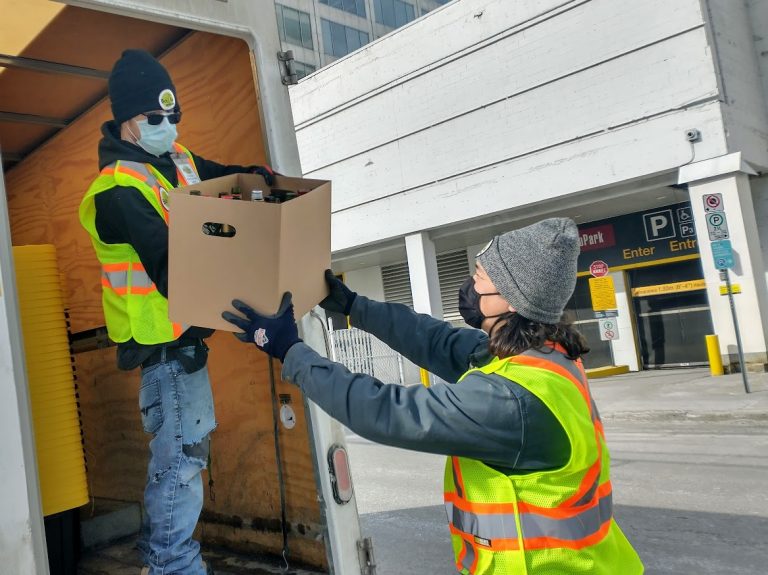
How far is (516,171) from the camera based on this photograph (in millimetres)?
16344

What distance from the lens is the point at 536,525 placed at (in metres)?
1.72

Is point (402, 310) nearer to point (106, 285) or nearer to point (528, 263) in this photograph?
point (528, 263)

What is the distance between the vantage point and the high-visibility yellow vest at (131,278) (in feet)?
8.93

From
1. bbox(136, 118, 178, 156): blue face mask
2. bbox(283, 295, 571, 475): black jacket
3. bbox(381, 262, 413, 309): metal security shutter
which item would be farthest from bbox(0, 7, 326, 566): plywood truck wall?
bbox(381, 262, 413, 309): metal security shutter

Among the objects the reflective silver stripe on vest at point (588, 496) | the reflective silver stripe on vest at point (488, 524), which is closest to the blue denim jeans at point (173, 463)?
the reflective silver stripe on vest at point (488, 524)

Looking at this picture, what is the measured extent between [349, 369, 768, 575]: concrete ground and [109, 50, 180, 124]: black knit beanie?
115 inches

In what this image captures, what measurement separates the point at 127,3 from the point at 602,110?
13755 mm

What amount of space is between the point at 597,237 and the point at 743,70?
15.8 feet

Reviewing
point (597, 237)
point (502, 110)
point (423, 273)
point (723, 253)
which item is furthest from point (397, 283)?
point (723, 253)

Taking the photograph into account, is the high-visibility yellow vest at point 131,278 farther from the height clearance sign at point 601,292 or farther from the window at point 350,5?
the window at point 350,5

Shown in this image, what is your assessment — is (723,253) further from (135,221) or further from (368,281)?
(368,281)

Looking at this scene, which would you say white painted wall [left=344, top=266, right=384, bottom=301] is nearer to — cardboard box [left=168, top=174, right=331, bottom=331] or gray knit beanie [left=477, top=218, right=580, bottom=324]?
cardboard box [left=168, top=174, right=331, bottom=331]

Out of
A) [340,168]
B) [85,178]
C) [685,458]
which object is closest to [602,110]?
[340,168]

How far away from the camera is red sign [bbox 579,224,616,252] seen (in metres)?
17.5
